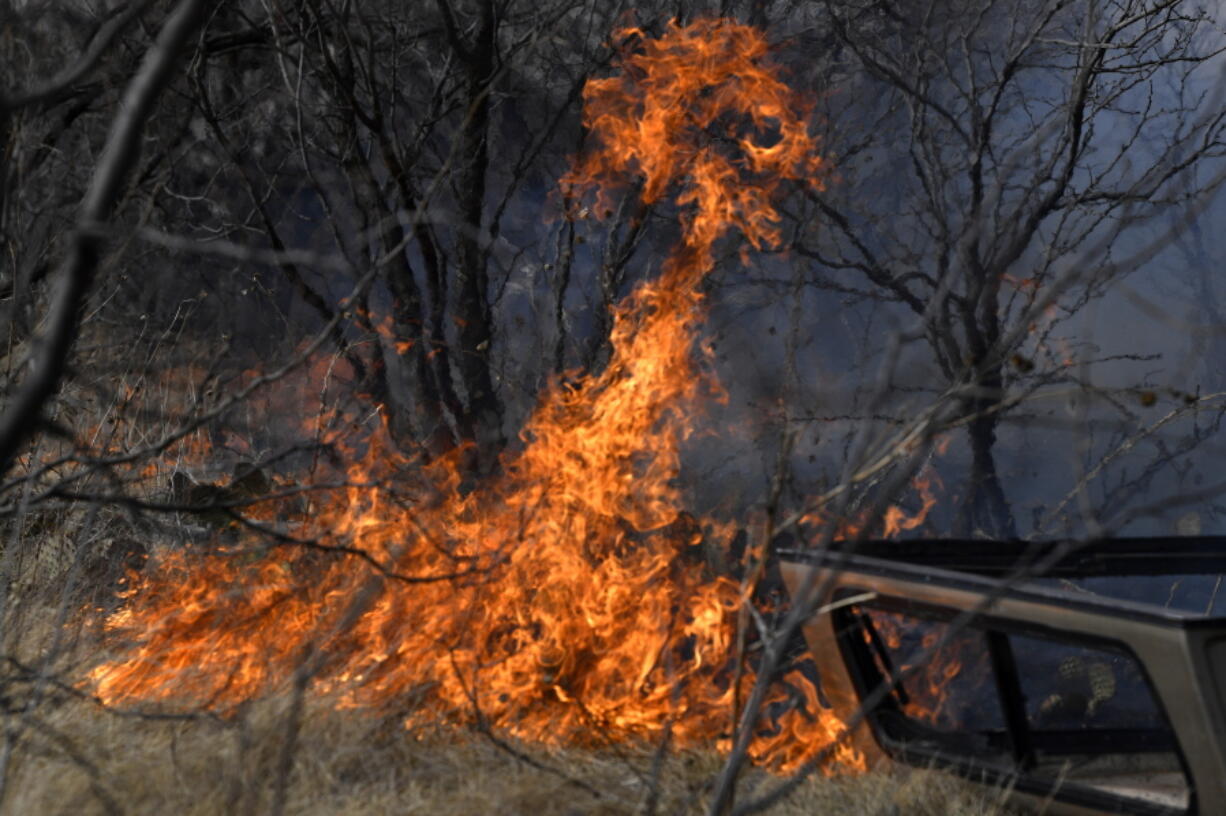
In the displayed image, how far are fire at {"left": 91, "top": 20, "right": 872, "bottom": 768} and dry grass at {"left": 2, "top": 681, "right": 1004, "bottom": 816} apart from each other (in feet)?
0.98

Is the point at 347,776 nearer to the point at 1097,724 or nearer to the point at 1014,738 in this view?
the point at 1014,738

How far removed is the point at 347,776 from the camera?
4188 millimetres

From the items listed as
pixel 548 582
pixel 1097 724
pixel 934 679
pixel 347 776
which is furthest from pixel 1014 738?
pixel 1097 724

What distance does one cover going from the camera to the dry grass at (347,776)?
11.5 ft

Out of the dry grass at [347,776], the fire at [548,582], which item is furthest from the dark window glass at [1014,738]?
the fire at [548,582]

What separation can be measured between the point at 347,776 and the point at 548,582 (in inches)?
78.9

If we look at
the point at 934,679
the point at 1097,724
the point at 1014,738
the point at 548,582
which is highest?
the point at 548,582

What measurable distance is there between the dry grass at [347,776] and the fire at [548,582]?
0.98 feet

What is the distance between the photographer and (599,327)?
29.6 feet

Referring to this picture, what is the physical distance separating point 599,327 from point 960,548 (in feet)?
15.0

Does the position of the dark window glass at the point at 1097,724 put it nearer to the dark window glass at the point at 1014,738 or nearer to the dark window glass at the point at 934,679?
the dark window glass at the point at 1014,738

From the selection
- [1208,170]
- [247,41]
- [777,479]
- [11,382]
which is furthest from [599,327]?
[1208,170]

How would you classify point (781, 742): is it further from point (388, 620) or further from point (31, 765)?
point (31, 765)

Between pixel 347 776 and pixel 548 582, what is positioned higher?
pixel 548 582
